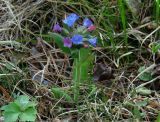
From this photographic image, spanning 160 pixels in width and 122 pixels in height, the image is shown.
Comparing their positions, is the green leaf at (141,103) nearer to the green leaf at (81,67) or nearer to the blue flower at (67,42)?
the green leaf at (81,67)

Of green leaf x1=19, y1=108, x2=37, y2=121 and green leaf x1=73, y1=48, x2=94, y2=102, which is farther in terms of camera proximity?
green leaf x1=73, y1=48, x2=94, y2=102

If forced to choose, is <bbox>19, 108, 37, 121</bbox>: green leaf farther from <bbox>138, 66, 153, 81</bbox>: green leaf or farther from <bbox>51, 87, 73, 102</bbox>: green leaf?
<bbox>138, 66, 153, 81</bbox>: green leaf

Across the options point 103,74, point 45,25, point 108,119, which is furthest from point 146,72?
point 45,25

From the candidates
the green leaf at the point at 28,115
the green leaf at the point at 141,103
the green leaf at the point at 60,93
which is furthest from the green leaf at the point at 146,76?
the green leaf at the point at 28,115

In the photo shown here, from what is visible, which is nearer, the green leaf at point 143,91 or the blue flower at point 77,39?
the blue flower at point 77,39

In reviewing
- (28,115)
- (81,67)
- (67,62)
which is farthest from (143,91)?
(28,115)

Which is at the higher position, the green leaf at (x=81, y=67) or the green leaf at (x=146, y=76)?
the green leaf at (x=81, y=67)

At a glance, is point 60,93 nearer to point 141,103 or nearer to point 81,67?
point 81,67

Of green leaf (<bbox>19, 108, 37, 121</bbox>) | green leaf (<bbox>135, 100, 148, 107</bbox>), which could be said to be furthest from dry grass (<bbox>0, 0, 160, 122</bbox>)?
green leaf (<bbox>19, 108, 37, 121</bbox>)

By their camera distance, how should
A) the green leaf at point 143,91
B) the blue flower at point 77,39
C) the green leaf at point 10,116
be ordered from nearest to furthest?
the green leaf at point 10,116 < the blue flower at point 77,39 < the green leaf at point 143,91
